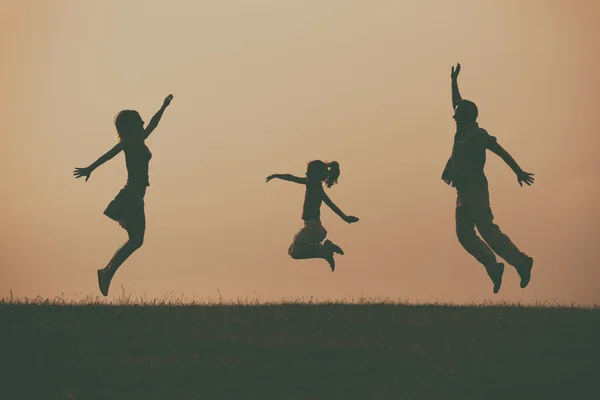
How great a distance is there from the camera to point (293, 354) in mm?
11203

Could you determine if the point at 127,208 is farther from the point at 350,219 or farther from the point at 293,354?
the point at 293,354

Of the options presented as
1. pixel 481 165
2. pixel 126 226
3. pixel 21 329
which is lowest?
pixel 21 329

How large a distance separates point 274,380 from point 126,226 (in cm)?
670

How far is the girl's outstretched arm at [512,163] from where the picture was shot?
54.7 feet

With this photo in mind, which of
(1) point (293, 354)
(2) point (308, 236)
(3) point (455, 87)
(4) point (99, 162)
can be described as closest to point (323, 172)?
(2) point (308, 236)

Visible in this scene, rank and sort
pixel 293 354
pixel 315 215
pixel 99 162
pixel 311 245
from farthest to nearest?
pixel 315 215, pixel 311 245, pixel 99 162, pixel 293 354

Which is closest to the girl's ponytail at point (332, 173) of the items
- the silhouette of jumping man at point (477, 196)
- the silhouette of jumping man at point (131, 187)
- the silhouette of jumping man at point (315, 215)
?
the silhouette of jumping man at point (315, 215)

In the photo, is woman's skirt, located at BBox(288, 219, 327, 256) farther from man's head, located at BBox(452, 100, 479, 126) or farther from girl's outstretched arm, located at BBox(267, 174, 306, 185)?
man's head, located at BBox(452, 100, 479, 126)

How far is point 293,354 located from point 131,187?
611 cm

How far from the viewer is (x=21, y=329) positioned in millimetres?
12953

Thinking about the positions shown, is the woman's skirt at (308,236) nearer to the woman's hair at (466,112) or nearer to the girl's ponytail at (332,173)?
the girl's ponytail at (332,173)

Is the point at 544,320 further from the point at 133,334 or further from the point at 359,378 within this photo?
the point at 133,334

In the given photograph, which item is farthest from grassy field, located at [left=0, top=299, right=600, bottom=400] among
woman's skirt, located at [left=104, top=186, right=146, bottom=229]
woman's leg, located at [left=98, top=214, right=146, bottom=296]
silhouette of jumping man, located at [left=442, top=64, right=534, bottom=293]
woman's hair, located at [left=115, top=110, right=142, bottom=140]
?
woman's hair, located at [left=115, top=110, right=142, bottom=140]

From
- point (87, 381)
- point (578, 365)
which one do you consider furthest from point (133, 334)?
point (578, 365)
